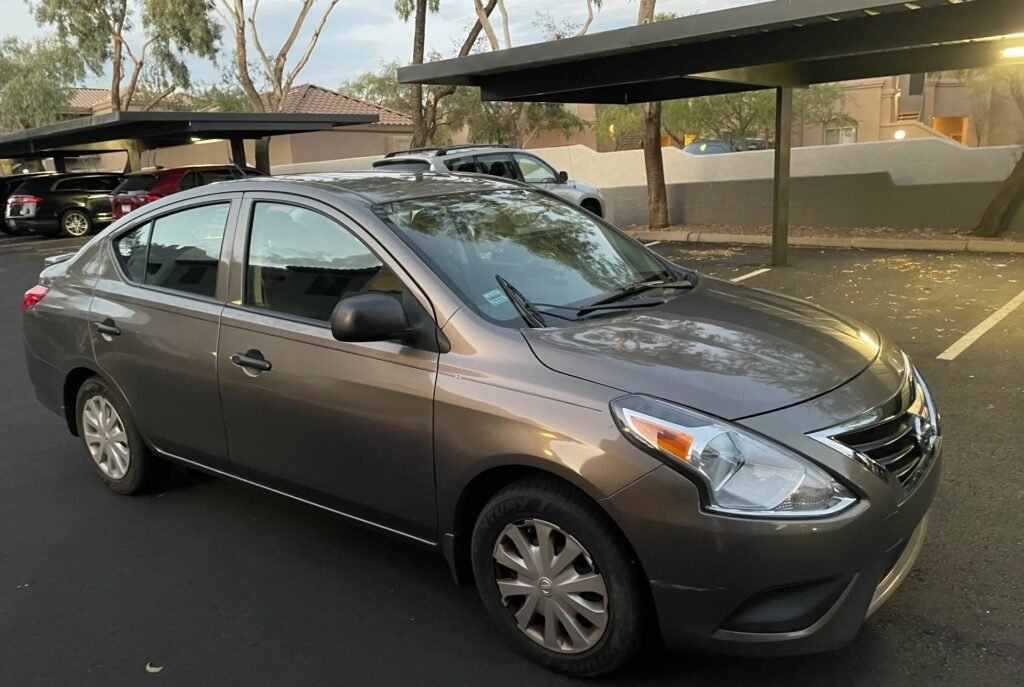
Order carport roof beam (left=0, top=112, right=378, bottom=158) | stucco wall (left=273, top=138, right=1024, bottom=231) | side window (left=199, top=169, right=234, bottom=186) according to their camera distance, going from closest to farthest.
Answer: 1. stucco wall (left=273, top=138, right=1024, bottom=231)
2. side window (left=199, top=169, right=234, bottom=186)
3. carport roof beam (left=0, top=112, right=378, bottom=158)

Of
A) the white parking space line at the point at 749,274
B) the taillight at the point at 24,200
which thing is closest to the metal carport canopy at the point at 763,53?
the white parking space line at the point at 749,274

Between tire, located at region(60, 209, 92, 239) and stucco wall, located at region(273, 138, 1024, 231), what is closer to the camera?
stucco wall, located at region(273, 138, 1024, 231)

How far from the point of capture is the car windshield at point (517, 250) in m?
3.28

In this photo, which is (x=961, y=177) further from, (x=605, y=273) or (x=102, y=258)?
(x=102, y=258)

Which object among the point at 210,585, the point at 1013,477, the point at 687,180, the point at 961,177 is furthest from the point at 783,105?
the point at 210,585

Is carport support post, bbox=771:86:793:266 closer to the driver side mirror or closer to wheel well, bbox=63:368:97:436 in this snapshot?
wheel well, bbox=63:368:97:436

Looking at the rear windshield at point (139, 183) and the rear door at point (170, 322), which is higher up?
the rear windshield at point (139, 183)

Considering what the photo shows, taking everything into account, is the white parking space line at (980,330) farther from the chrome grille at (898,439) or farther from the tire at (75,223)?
the tire at (75,223)

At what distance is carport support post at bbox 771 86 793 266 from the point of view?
37.7 ft

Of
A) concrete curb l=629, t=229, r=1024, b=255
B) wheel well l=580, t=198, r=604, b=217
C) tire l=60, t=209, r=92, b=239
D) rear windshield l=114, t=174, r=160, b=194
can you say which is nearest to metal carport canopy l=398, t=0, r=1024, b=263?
wheel well l=580, t=198, r=604, b=217

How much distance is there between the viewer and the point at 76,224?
22.2 m

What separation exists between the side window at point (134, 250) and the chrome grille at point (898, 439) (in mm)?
3496

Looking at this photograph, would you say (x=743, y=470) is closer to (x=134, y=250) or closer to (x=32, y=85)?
(x=134, y=250)

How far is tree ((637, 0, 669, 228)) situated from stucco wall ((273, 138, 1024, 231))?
2.64ft
